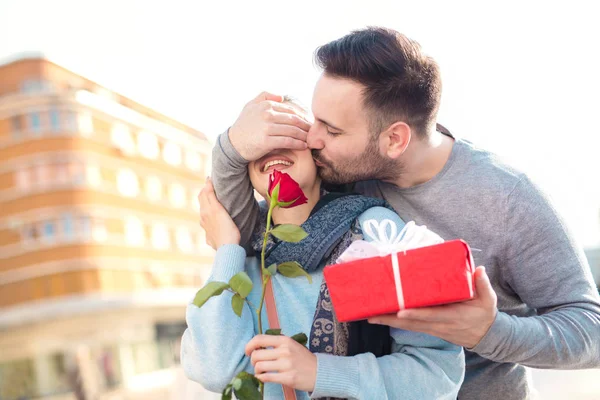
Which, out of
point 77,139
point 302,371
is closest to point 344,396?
point 302,371

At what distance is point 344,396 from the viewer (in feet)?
3.70

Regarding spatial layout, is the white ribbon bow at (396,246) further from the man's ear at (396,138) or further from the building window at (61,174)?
the building window at (61,174)

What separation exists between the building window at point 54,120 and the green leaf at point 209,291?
38.5 m

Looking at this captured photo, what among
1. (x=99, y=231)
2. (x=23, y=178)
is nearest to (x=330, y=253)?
(x=99, y=231)

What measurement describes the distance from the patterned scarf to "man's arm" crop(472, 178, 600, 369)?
0.24m

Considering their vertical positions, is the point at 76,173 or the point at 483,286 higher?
the point at 76,173

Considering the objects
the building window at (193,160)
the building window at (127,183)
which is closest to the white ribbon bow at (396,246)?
the building window at (127,183)

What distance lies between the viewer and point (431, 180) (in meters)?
1.58

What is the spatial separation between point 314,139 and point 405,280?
497 millimetres

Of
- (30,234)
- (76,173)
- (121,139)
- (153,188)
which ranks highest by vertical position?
(121,139)

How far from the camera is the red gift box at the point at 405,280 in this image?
3.23ft

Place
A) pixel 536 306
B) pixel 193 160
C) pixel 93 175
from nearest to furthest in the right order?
pixel 536 306 → pixel 93 175 → pixel 193 160

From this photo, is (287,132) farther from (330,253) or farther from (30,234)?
(30,234)

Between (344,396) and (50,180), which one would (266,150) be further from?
(50,180)
